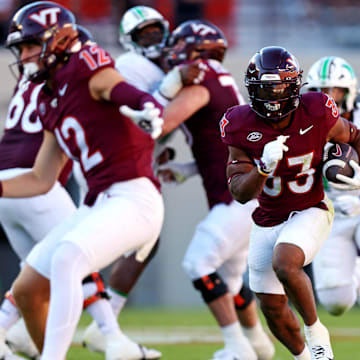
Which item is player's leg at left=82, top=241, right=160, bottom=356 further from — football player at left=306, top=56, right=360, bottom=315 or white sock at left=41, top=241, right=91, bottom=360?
white sock at left=41, top=241, right=91, bottom=360

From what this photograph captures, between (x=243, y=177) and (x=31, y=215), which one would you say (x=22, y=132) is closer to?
(x=31, y=215)

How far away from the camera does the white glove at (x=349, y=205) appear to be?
4.99 metres

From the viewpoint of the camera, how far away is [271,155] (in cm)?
347

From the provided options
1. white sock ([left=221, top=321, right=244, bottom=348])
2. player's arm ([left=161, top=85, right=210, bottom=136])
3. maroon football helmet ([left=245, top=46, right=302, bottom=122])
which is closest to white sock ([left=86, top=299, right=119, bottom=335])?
white sock ([left=221, top=321, right=244, bottom=348])

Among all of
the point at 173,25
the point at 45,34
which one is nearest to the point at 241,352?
the point at 45,34

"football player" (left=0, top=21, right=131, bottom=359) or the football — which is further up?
the football

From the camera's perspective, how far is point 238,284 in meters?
5.30

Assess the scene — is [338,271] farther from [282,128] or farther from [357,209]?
[282,128]

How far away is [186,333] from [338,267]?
6.19ft

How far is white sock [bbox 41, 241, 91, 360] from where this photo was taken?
3.84 metres

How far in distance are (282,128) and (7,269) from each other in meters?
7.46

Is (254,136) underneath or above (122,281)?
above

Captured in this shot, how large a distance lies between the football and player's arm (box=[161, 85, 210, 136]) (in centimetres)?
102

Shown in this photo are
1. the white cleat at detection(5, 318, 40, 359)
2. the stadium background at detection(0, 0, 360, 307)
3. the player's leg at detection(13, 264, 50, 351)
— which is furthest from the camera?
the stadium background at detection(0, 0, 360, 307)
